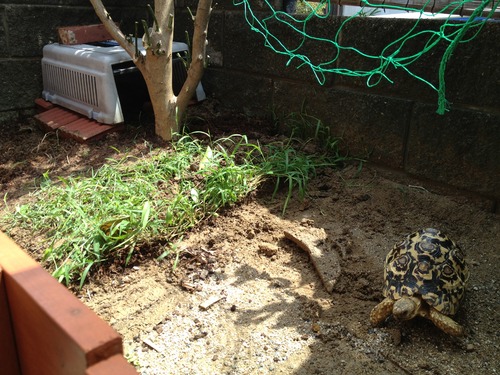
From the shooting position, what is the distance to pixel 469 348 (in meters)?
1.76

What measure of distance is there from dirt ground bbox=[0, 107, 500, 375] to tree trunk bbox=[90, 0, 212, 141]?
0.96 meters

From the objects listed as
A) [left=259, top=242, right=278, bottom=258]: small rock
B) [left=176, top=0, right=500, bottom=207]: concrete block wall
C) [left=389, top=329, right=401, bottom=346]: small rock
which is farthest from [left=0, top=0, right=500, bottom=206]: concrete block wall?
[left=389, top=329, right=401, bottom=346]: small rock

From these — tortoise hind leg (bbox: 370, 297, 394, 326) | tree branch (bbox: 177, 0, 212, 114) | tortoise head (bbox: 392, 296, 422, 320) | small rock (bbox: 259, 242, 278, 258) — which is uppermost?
tree branch (bbox: 177, 0, 212, 114)

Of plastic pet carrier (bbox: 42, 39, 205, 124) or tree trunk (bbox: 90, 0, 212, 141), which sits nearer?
tree trunk (bbox: 90, 0, 212, 141)

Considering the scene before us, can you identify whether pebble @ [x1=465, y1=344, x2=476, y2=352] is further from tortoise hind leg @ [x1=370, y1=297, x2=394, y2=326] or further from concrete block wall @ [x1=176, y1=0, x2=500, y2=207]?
concrete block wall @ [x1=176, y1=0, x2=500, y2=207]

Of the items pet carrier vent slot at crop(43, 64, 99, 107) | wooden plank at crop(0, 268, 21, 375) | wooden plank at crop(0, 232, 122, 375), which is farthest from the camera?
pet carrier vent slot at crop(43, 64, 99, 107)

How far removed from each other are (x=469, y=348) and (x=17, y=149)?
3.29 metres

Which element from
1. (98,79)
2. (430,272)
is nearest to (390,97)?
(430,272)

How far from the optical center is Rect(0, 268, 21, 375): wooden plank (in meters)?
1.39

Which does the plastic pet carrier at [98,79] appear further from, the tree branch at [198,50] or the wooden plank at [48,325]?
the wooden plank at [48,325]

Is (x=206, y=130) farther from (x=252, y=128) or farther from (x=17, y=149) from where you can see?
(x=17, y=149)

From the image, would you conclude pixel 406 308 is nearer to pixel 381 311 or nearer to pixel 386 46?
pixel 381 311

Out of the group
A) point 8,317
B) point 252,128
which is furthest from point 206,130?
point 8,317

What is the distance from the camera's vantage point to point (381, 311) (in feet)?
6.04
